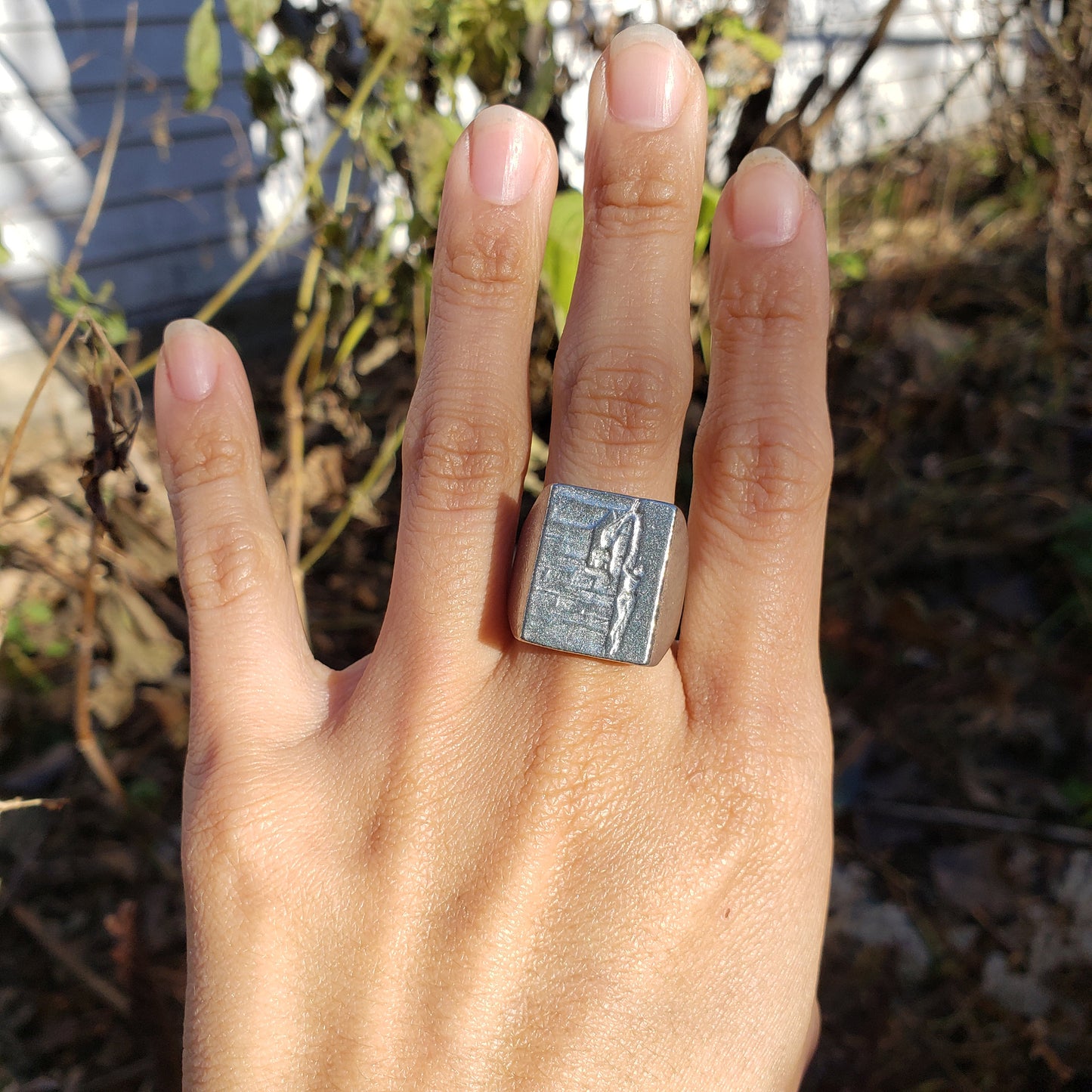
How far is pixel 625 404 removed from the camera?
47.4 inches

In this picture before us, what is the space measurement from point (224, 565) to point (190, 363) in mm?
311

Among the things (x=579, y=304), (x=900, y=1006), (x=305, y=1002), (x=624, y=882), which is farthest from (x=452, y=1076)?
(x=900, y=1006)

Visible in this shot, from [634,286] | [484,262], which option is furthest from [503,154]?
[634,286]

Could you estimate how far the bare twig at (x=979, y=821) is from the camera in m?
2.00

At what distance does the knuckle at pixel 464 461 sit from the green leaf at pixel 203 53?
1027mm

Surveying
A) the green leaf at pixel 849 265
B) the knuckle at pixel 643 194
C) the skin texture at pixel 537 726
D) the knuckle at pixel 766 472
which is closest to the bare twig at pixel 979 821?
the skin texture at pixel 537 726

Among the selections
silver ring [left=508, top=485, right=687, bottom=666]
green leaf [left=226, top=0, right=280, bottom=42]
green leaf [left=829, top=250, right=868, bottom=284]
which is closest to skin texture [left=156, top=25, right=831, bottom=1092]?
silver ring [left=508, top=485, right=687, bottom=666]

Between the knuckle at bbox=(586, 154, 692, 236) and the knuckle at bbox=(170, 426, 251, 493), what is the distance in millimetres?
648

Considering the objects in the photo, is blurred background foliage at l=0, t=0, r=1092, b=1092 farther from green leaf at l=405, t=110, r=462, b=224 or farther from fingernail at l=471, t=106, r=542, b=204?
fingernail at l=471, t=106, r=542, b=204

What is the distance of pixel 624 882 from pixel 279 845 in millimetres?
478

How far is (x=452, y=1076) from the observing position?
1.11 meters

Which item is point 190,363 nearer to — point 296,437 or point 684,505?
point 296,437

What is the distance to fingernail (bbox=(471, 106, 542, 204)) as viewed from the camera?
3.88ft

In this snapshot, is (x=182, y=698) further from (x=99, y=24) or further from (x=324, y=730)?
(x=99, y=24)
